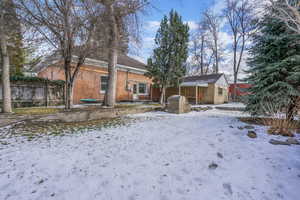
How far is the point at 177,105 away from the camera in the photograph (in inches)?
352

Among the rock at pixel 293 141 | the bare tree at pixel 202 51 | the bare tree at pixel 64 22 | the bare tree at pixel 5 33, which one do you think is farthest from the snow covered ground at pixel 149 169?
the bare tree at pixel 202 51

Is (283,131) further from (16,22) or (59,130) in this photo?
(16,22)

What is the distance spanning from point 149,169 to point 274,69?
5.66m


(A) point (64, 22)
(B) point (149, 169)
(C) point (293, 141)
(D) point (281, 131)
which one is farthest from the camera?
(A) point (64, 22)

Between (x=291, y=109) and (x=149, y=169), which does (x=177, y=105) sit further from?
(x=149, y=169)

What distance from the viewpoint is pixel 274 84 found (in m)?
5.05

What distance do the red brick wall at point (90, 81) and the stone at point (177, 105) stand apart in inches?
240

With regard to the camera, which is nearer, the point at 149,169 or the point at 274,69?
the point at 149,169

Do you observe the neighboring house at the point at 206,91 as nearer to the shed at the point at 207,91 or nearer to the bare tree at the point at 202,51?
the shed at the point at 207,91

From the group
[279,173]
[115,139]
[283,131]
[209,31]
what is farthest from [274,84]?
[209,31]

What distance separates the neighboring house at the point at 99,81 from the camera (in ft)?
36.0

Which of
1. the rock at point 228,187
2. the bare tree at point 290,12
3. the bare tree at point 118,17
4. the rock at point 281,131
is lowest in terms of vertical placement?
the rock at point 228,187

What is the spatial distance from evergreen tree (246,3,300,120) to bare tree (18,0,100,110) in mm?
6932

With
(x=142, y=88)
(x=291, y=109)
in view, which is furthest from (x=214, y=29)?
(x=291, y=109)
